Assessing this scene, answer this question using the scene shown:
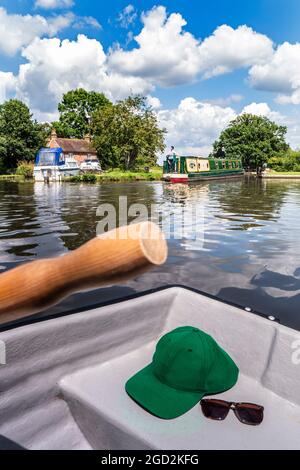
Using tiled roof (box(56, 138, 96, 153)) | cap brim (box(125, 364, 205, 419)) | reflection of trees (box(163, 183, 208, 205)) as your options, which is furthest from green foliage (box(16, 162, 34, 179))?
cap brim (box(125, 364, 205, 419))

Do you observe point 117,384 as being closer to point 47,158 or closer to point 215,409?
point 215,409

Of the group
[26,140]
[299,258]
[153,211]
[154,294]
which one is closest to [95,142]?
[26,140]

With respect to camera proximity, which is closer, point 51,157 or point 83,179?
point 83,179

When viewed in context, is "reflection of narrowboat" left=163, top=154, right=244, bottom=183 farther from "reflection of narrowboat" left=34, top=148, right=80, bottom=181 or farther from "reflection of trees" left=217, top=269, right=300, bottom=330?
"reflection of trees" left=217, top=269, right=300, bottom=330

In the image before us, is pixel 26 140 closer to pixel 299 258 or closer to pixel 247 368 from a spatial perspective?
pixel 299 258

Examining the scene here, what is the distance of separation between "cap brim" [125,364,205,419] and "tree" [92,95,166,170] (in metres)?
55.1

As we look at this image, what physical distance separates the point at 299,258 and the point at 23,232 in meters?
8.50

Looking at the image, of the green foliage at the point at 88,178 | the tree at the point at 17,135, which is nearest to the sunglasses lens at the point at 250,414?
the green foliage at the point at 88,178

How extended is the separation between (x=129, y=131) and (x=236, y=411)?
56.4m

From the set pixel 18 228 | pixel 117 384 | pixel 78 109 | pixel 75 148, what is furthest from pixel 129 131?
pixel 117 384

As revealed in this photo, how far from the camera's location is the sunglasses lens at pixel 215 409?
2.72 meters

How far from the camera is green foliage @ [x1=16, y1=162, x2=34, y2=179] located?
53.0 meters

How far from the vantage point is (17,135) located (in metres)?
58.2

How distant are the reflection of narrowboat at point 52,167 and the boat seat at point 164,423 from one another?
43664mm
